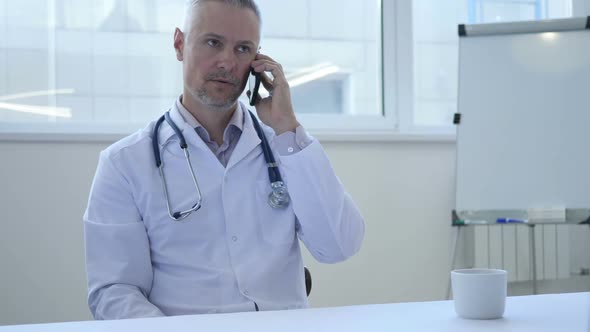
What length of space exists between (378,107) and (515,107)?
0.67 m

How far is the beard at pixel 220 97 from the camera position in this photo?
1.78 meters

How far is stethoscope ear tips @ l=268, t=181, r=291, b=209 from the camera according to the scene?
1699mm

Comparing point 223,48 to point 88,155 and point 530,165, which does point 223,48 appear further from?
point 530,165

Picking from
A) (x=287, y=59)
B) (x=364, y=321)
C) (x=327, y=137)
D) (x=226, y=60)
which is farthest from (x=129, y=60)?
(x=364, y=321)

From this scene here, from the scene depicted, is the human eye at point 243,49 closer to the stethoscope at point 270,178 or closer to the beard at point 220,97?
the beard at point 220,97

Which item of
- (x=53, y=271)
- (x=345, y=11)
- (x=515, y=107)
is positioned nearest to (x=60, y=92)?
(x=53, y=271)

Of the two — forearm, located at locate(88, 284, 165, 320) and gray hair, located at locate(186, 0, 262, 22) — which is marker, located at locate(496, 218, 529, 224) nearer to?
gray hair, located at locate(186, 0, 262, 22)

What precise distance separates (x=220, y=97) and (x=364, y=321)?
90 centimetres

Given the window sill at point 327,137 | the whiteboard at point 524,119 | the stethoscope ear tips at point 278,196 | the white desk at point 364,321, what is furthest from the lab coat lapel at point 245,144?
the whiteboard at point 524,119

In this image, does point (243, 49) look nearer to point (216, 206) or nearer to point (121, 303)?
point (216, 206)

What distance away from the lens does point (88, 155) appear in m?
2.89

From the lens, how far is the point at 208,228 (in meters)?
1.66

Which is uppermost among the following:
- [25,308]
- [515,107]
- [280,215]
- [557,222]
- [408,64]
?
[408,64]

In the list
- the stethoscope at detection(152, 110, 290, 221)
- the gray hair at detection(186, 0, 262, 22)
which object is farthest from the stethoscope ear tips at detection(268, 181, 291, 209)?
the gray hair at detection(186, 0, 262, 22)
